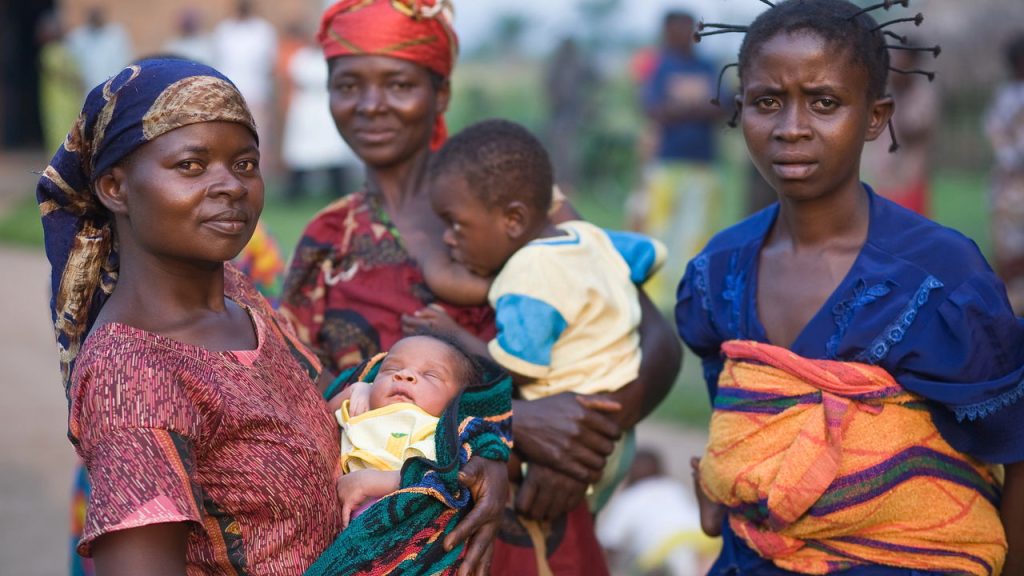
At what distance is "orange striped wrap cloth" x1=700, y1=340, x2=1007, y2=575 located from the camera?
2.70m

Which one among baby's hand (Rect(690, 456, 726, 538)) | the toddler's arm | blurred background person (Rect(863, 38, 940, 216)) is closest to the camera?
baby's hand (Rect(690, 456, 726, 538))

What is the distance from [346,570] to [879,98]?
1.67 metres

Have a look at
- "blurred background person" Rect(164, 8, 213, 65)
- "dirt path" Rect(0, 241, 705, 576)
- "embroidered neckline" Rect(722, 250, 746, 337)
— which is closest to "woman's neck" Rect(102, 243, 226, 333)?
"embroidered neckline" Rect(722, 250, 746, 337)

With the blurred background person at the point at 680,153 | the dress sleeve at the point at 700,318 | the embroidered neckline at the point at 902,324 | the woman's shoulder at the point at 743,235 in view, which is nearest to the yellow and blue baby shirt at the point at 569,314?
the dress sleeve at the point at 700,318

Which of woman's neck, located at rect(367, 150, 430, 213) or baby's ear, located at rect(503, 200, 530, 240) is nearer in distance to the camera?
baby's ear, located at rect(503, 200, 530, 240)

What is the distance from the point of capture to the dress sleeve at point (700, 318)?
10.2 feet

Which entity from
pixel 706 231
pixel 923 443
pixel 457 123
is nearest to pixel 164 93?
pixel 923 443

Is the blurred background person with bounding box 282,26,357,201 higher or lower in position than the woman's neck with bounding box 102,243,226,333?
lower

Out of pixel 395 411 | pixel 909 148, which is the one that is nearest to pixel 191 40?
pixel 909 148

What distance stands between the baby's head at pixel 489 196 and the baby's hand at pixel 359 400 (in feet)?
2.06

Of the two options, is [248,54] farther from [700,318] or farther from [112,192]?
[112,192]

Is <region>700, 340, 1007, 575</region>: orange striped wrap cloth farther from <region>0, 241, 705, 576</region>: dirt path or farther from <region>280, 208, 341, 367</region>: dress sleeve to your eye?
<region>0, 241, 705, 576</region>: dirt path

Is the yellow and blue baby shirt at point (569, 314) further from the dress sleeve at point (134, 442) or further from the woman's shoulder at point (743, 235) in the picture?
the dress sleeve at point (134, 442)

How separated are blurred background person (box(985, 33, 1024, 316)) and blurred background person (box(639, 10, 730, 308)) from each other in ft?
7.55
